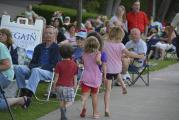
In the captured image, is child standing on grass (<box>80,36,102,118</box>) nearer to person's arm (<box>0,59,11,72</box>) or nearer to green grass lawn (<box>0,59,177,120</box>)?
green grass lawn (<box>0,59,177,120</box>)

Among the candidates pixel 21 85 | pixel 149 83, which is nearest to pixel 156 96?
pixel 149 83

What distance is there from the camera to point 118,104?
12.3m

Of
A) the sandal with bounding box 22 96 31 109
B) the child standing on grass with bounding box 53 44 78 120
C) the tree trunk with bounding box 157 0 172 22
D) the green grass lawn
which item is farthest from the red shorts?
the tree trunk with bounding box 157 0 172 22

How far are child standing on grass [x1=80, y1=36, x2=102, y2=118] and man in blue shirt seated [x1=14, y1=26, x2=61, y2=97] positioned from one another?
1041mm

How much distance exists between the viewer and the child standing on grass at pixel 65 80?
10133 mm

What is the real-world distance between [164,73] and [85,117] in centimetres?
874

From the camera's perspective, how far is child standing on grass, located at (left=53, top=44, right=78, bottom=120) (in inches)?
399

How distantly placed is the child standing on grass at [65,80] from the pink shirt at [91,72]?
371 mm

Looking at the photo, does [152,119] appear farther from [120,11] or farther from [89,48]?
[120,11]

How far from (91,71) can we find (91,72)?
18 millimetres

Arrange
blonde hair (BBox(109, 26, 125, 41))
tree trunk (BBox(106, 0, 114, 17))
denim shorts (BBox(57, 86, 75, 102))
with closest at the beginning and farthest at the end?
denim shorts (BBox(57, 86, 75, 102))
blonde hair (BBox(109, 26, 125, 41))
tree trunk (BBox(106, 0, 114, 17))

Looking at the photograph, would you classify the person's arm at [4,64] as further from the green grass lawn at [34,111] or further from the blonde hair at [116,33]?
the blonde hair at [116,33]

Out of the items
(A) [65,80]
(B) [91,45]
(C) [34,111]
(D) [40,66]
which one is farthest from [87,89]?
(D) [40,66]

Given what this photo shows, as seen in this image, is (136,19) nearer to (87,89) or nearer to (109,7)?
(87,89)
